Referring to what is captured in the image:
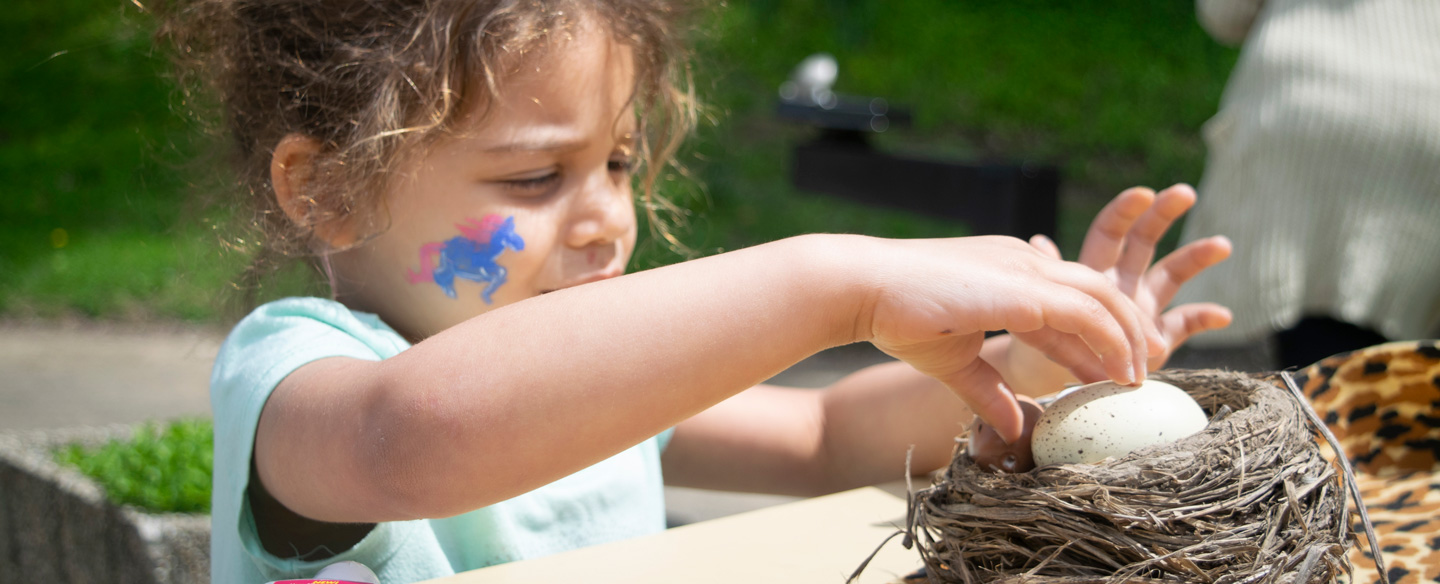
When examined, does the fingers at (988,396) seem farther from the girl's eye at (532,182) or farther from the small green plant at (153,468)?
the small green plant at (153,468)

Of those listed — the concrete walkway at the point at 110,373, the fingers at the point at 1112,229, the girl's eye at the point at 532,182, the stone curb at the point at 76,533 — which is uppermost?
the girl's eye at the point at 532,182

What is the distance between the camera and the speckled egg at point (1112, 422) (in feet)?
3.15

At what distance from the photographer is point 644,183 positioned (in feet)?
5.75

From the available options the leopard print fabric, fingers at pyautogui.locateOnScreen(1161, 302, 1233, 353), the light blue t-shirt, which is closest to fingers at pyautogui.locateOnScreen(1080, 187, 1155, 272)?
fingers at pyautogui.locateOnScreen(1161, 302, 1233, 353)

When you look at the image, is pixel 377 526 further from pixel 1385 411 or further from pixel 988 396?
pixel 1385 411

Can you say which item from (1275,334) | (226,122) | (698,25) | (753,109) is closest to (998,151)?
(753,109)

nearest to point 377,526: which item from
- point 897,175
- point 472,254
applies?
→ point 472,254

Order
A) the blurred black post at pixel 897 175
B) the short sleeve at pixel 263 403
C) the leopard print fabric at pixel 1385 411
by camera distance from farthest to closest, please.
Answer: the blurred black post at pixel 897 175 → the leopard print fabric at pixel 1385 411 → the short sleeve at pixel 263 403

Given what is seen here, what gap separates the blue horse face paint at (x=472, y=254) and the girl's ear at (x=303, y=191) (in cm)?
11

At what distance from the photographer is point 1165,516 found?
0.82 meters

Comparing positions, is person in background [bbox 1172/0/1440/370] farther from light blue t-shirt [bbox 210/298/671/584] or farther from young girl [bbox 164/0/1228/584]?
light blue t-shirt [bbox 210/298/671/584]

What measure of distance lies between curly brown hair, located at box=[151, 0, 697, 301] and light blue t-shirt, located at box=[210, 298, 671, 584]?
0.18 meters

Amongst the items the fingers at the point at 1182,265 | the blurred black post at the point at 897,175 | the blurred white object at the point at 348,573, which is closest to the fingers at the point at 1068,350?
the fingers at the point at 1182,265

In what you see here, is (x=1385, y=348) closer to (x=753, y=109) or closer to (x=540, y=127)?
(x=540, y=127)
